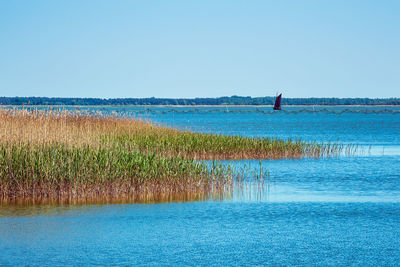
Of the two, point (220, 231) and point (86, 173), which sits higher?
point (86, 173)

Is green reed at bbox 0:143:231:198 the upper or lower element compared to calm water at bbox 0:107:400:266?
upper

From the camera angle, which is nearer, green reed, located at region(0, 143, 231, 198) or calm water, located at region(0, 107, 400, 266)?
calm water, located at region(0, 107, 400, 266)

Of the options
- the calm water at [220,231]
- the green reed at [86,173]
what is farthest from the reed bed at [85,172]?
the calm water at [220,231]

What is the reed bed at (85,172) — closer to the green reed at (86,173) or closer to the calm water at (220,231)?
the green reed at (86,173)

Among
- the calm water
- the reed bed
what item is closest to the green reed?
the reed bed

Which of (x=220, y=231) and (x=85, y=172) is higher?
(x=85, y=172)

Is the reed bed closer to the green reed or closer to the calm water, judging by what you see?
the green reed

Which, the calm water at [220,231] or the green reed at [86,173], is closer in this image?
the calm water at [220,231]

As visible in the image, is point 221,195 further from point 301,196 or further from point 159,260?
point 159,260

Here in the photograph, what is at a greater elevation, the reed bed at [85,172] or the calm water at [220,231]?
the reed bed at [85,172]

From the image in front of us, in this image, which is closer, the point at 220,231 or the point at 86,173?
the point at 220,231

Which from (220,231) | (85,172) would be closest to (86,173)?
(85,172)

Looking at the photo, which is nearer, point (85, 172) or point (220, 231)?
point (220, 231)

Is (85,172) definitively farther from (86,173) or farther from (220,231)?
(220,231)
